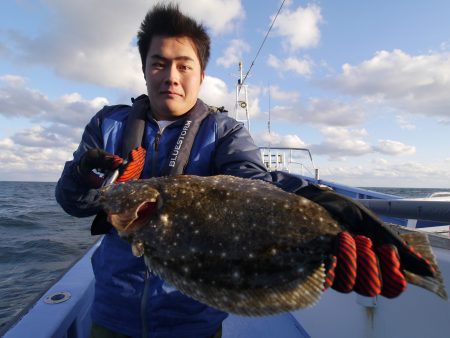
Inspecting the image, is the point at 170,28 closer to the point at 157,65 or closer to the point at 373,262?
the point at 157,65

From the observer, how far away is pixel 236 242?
6.75ft

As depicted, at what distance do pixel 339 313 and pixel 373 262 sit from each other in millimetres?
2324

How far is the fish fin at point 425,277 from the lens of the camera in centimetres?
182

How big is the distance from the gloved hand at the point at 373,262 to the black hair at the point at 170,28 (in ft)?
7.12

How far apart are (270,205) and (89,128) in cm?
205

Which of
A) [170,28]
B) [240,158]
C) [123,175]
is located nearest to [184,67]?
[170,28]

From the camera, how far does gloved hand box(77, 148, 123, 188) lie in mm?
2637

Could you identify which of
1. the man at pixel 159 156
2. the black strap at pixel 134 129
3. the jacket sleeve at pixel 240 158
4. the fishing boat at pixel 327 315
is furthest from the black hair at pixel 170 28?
the fishing boat at pixel 327 315

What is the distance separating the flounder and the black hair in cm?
149

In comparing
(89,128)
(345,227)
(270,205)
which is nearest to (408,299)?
(345,227)

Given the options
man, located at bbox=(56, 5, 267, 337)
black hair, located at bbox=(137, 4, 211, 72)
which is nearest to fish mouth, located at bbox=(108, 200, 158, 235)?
man, located at bbox=(56, 5, 267, 337)

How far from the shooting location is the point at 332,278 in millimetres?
1892

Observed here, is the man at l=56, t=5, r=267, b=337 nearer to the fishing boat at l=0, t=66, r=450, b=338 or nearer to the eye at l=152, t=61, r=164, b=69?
the eye at l=152, t=61, r=164, b=69

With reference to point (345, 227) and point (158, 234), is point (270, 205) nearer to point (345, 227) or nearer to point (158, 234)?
point (345, 227)
